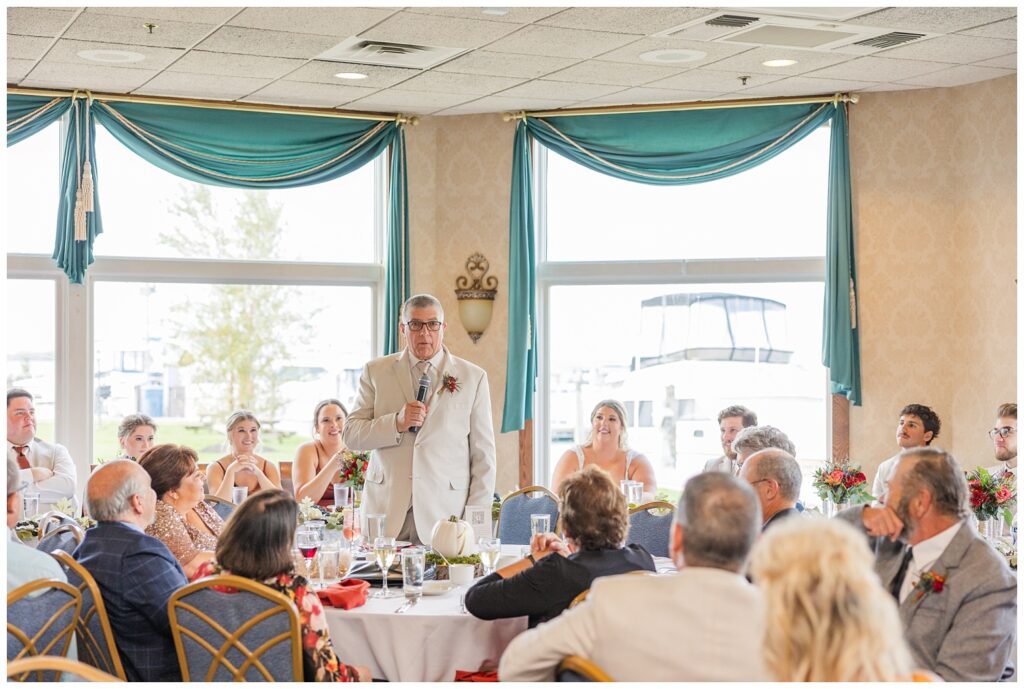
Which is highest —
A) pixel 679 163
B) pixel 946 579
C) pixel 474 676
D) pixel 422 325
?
pixel 679 163

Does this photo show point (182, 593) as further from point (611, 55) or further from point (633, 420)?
point (633, 420)

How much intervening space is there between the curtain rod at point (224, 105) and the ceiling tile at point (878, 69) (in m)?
2.87

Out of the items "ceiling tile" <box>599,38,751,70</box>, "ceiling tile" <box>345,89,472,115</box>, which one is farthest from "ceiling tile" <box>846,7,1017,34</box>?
"ceiling tile" <box>345,89,472,115</box>

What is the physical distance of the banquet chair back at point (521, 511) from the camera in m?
5.80

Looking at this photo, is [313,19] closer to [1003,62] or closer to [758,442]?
[758,442]

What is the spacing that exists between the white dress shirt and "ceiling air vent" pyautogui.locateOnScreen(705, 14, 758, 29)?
2962mm

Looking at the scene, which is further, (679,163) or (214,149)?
(679,163)

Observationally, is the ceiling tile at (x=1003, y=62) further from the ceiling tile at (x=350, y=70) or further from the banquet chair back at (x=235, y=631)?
the banquet chair back at (x=235, y=631)

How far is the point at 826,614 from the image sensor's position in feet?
6.09

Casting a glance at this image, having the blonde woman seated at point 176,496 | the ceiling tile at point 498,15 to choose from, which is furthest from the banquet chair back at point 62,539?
the ceiling tile at point 498,15

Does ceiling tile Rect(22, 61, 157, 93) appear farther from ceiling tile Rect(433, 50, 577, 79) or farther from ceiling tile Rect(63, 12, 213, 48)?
ceiling tile Rect(433, 50, 577, 79)

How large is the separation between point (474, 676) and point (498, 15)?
10.0 ft

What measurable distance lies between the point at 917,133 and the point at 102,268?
17.6ft

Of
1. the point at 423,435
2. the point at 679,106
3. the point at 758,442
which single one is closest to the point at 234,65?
the point at 423,435
